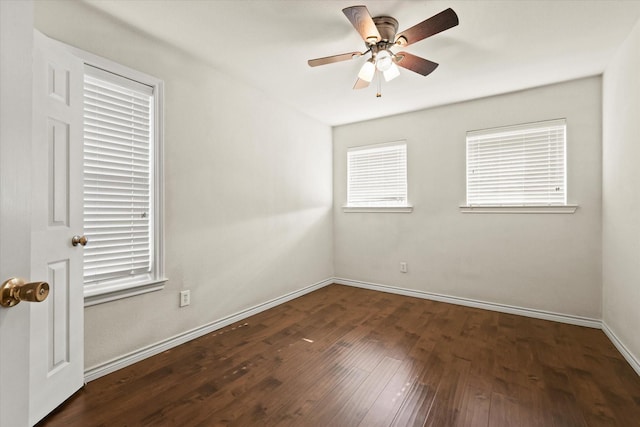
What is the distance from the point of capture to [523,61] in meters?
2.60

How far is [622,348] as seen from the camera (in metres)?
2.31

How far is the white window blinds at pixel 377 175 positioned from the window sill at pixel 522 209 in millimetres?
828

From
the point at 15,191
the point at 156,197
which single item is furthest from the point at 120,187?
the point at 15,191

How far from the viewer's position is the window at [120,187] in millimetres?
1991

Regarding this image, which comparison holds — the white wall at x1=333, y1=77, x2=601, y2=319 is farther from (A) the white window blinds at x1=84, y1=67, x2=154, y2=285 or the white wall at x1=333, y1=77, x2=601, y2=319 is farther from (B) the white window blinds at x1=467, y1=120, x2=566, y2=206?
(A) the white window blinds at x1=84, y1=67, x2=154, y2=285

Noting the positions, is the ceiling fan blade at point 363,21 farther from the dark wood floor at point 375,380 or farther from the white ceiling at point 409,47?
the dark wood floor at point 375,380

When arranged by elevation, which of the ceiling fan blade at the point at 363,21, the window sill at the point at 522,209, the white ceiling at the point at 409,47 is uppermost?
the white ceiling at the point at 409,47

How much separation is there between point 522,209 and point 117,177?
3.81m

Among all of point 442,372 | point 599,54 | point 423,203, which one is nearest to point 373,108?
point 423,203

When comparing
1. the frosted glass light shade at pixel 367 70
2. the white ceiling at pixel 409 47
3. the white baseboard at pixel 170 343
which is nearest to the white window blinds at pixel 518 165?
the white ceiling at pixel 409 47

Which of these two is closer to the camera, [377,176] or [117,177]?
[117,177]

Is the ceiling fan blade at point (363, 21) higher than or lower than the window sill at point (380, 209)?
higher

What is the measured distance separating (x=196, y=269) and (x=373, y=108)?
9.28 feet

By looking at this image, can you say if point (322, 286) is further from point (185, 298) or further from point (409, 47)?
point (409, 47)
